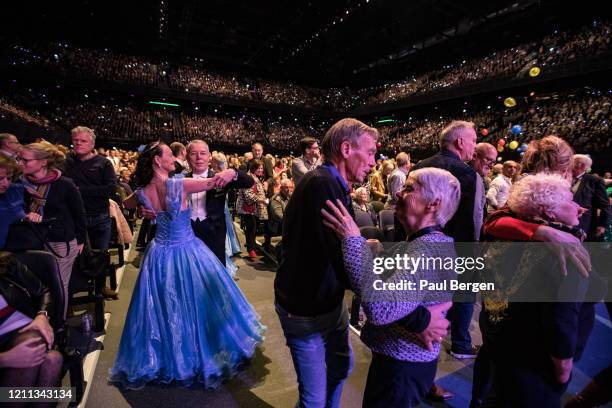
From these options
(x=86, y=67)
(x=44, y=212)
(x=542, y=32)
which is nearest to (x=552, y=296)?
(x=44, y=212)

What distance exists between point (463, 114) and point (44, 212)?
21.1 m

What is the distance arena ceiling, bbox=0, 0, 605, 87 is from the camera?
15.2 metres

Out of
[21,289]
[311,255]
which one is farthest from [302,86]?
[311,255]

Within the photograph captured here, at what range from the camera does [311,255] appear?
1.43 meters

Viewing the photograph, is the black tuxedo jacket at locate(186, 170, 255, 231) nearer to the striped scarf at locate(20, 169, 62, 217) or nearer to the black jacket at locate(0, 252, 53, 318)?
the striped scarf at locate(20, 169, 62, 217)

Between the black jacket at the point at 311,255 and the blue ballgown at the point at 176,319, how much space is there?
1.18 m

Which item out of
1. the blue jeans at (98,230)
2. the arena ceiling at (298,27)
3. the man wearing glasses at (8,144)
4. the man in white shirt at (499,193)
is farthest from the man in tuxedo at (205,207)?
the arena ceiling at (298,27)

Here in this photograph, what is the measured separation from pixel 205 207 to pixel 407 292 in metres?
2.75

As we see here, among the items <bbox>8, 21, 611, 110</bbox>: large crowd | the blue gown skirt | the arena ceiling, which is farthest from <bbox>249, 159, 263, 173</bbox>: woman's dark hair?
<bbox>8, 21, 611, 110</bbox>: large crowd

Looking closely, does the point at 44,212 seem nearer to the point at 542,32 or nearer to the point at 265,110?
the point at 542,32

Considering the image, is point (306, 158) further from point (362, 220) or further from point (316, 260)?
point (316, 260)

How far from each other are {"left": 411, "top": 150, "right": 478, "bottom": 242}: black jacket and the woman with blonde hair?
3.05 meters

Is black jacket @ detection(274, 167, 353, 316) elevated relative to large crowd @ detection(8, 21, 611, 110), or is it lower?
lower

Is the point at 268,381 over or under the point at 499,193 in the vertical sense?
under
